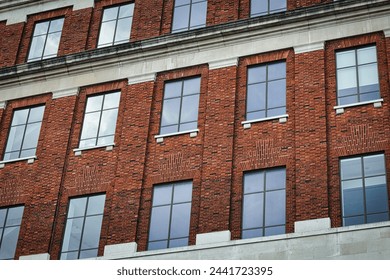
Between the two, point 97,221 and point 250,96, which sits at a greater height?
point 250,96

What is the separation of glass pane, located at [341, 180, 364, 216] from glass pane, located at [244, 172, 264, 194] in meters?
2.64

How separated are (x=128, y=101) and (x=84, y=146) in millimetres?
2252

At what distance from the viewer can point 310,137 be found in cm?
2850

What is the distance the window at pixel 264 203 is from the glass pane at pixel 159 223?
8.57 feet

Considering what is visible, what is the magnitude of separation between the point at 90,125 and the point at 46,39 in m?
5.25

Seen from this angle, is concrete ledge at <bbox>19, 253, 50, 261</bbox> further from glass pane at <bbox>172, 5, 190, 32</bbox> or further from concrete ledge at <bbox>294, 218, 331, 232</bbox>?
glass pane at <bbox>172, 5, 190, 32</bbox>

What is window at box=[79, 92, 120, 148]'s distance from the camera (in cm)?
3169

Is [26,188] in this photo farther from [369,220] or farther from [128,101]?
[369,220]

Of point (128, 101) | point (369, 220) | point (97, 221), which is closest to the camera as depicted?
point (369, 220)

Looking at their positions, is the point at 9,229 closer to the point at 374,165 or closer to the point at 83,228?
the point at 83,228

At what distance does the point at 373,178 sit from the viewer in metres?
27.4

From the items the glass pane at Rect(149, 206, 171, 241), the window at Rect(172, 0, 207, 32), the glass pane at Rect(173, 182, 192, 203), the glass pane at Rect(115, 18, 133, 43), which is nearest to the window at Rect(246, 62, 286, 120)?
the glass pane at Rect(173, 182, 192, 203)
